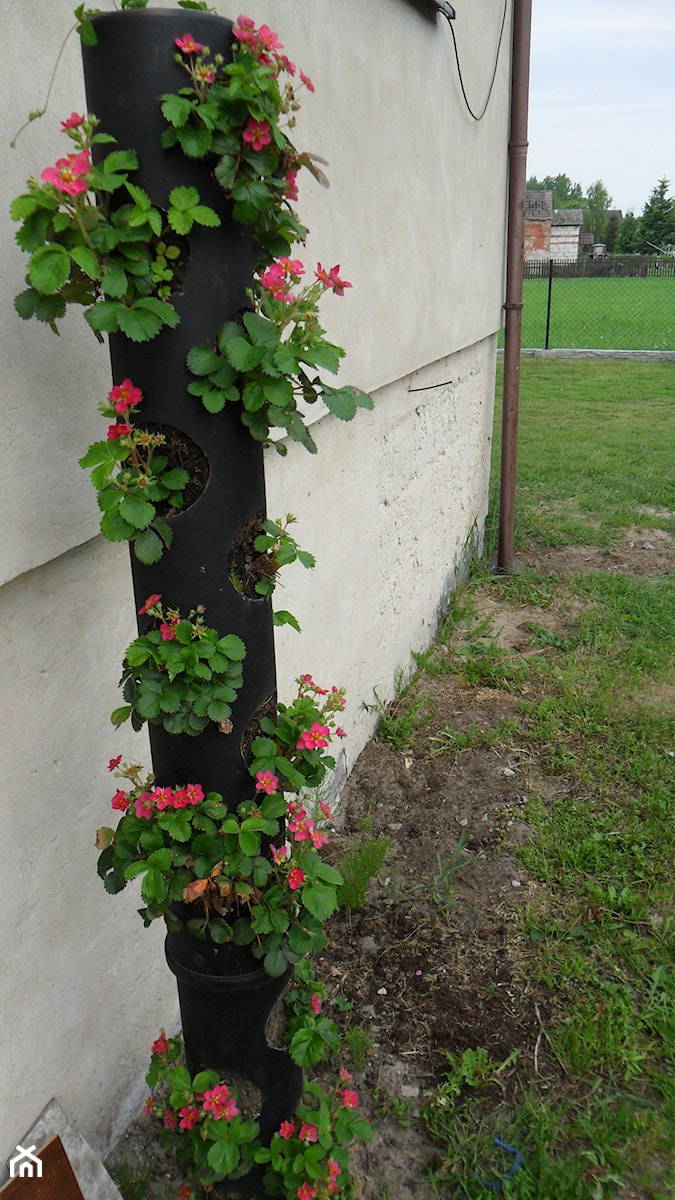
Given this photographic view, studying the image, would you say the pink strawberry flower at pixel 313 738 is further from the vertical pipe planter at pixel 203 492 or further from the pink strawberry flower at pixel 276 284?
the pink strawberry flower at pixel 276 284

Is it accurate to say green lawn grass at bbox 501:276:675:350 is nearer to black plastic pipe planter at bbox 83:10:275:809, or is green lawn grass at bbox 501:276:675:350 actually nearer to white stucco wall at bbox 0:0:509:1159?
white stucco wall at bbox 0:0:509:1159

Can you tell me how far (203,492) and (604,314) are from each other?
90.8 ft

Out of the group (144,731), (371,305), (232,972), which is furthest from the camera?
(371,305)

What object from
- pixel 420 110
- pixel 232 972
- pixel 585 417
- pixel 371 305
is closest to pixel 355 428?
pixel 371 305

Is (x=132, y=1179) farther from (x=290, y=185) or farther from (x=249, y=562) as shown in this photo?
(x=290, y=185)

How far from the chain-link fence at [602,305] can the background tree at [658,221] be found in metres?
18.5

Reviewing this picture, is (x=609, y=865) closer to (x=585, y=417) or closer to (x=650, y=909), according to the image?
(x=650, y=909)

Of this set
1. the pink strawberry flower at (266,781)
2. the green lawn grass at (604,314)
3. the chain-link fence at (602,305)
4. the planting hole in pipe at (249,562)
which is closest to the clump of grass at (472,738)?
the pink strawberry flower at (266,781)

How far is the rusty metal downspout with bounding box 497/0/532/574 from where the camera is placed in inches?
207

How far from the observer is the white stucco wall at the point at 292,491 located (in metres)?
1.44

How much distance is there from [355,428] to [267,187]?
6.40 feet

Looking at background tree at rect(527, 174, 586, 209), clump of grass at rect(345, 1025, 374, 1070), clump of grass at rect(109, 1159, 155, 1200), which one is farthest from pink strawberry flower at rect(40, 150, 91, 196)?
background tree at rect(527, 174, 586, 209)

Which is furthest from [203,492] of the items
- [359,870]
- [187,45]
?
[359,870]

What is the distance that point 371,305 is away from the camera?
3133mm
